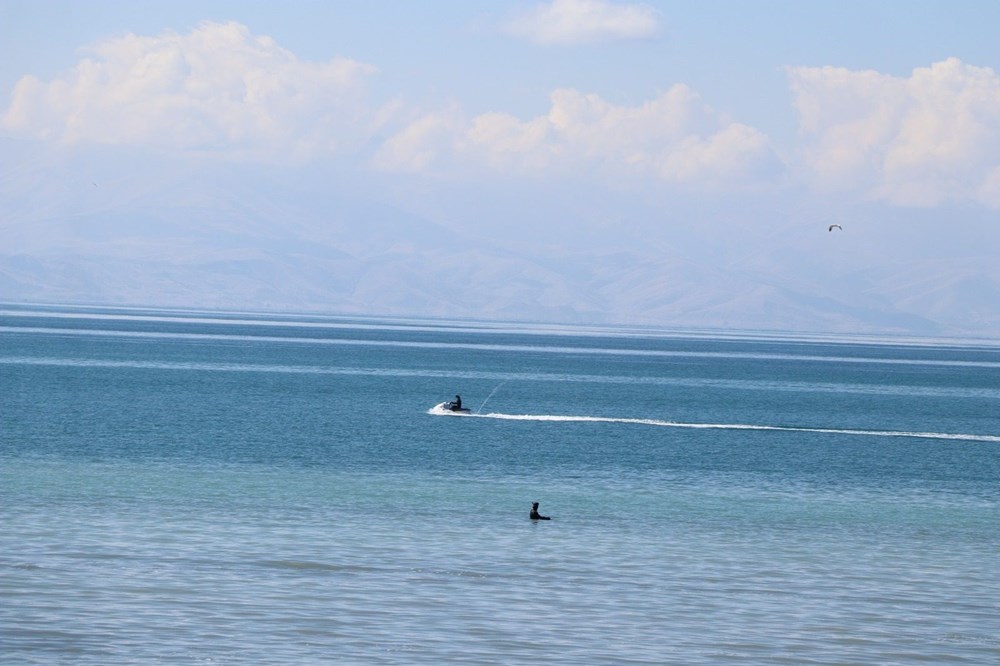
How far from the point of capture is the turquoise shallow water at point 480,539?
3020cm

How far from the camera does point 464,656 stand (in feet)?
94.1

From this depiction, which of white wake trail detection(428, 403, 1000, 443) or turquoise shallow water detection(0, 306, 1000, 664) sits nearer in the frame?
turquoise shallow water detection(0, 306, 1000, 664)

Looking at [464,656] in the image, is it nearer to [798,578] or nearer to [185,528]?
[798,578]

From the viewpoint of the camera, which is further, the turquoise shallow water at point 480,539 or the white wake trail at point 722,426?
the white wake trail at point 722,426

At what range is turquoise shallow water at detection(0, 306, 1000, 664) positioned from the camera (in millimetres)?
30203

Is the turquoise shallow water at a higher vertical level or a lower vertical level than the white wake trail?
lower

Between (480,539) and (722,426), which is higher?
(722,426)

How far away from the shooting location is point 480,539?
4272 cm

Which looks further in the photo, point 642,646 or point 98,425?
point 98,425

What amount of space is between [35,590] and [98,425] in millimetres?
47271

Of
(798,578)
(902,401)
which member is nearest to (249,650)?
(798,578)

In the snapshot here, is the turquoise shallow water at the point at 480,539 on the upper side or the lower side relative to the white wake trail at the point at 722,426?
lower

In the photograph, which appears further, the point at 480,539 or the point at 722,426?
the point at 722,426

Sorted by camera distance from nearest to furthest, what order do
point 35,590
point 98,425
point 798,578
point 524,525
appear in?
point 35,590 < point 798,578 < point 524,525 < point 98,425
